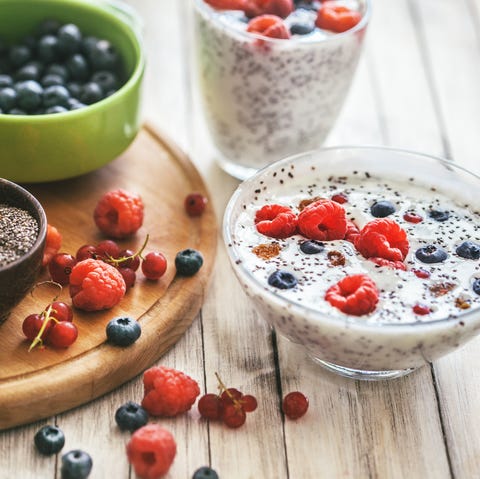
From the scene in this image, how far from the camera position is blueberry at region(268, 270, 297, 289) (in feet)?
6.54

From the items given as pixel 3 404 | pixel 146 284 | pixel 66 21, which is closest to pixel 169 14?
pixel 66 21

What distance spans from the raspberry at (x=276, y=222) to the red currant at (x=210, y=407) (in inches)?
16.1

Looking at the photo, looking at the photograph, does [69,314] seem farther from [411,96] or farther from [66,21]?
[411,96]

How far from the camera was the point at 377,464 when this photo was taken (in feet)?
6.37

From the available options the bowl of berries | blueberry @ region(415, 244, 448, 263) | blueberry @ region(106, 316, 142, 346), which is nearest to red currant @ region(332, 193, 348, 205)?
the bowl of berries

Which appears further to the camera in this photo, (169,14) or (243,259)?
(169,14)

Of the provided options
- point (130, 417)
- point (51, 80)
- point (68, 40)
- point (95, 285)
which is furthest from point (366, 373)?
point (68, 40)

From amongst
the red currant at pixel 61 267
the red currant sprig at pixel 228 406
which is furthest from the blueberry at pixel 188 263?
the red currant sprig at pixel 228 406

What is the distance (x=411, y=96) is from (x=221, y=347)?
1.32 m

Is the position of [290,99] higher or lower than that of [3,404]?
higher

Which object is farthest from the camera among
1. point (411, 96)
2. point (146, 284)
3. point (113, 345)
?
point (411, 96)

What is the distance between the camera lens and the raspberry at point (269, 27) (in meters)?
2.46

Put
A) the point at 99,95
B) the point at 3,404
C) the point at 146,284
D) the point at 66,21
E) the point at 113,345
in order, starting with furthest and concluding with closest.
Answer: the point at 66,21, the point at 99,95, the point at 146,284, the point at 113,345, the point at 3,404

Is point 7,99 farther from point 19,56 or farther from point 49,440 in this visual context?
point 49,440
